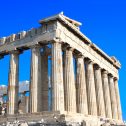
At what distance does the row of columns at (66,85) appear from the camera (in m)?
35.0

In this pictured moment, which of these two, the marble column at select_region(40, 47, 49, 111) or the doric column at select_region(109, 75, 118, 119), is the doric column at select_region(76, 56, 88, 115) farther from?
the doric column at select_region(109, 75, 118, 119)

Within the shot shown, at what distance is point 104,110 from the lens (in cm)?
4562

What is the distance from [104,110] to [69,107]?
11.3 m

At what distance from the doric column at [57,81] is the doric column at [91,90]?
8.47 metres

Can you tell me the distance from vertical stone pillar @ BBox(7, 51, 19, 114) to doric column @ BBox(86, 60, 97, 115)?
31.9ft

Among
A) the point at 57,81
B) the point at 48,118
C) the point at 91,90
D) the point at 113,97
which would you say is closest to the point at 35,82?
the point at 57,81

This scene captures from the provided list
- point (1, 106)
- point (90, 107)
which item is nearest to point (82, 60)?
point (90, 107)

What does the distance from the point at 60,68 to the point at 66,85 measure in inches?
102

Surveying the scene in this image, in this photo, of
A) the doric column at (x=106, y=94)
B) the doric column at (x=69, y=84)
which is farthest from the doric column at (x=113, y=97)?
the doric column at (x=69, y=84)

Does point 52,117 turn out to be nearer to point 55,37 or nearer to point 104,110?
point 55,37

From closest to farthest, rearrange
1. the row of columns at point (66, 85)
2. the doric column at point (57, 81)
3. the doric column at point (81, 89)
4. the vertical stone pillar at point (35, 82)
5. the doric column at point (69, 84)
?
1. the doric column at point (57, 81)
2. the row of columns at point (66, 85)
3. the vertical stone pillar at point (35, 82)
4. the doric column at point (69, 84)
5. the doric column at point (81, 89)

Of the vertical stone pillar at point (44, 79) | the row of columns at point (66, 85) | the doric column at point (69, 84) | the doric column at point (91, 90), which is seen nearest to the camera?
the row of columns at point (66, 85)

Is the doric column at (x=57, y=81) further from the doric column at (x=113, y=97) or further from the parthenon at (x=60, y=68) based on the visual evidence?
the doric column at (x=113, y=97)

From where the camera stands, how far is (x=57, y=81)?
34312mm
